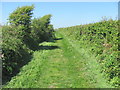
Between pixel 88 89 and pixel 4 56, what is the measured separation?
4.30 meters

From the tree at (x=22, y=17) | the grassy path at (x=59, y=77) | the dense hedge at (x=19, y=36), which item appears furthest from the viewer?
the tree at (x=22, y=17)

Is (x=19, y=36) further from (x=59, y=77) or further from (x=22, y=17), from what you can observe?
(x=59, y=77)

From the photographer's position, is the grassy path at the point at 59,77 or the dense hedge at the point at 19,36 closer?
the grassy path at the point at 59,77

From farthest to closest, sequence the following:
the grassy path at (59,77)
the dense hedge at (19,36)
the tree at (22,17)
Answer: the tree at (22,17), the dense hedge at (19,36), the grassy path at (59,77)

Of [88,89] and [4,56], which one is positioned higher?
[4,56]

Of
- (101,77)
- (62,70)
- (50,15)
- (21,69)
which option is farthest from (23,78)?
(50,15)

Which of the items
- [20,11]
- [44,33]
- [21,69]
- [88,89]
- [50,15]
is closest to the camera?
[88,89]

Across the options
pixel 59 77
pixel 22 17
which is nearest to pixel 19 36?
pixel 22 17

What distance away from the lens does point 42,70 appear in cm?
1083

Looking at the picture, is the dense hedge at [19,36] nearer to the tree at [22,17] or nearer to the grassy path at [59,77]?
the tree at [22,17]

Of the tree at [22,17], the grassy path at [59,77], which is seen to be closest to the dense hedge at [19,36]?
the tree at [22,17]

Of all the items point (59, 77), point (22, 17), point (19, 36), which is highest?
point (22, 17)

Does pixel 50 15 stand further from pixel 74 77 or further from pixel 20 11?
pixel 74 77

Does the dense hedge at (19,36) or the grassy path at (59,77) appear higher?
the dense hedge at (19,36)
